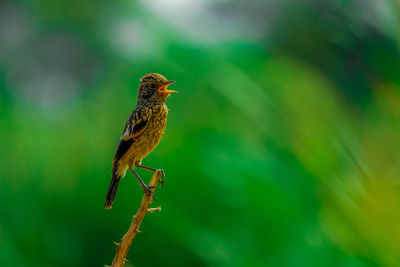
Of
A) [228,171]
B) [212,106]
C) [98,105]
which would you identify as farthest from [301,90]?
[98,105]

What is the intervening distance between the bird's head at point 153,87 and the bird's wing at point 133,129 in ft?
0.11

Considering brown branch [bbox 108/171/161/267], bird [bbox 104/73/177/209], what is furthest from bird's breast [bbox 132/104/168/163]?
brown branch [bbox 108/171/161/267]

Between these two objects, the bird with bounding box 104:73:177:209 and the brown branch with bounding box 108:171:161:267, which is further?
the bird with bounding box 104:73:177:209

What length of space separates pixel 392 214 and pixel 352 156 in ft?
0.54

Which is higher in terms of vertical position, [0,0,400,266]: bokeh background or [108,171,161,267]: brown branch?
[0,0,400,266]: bokeh background

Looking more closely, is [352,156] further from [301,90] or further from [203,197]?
[203,197]

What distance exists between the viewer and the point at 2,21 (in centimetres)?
859

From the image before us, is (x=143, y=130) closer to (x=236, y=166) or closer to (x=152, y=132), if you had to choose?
(x=152, y=132)

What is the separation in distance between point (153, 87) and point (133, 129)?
0.38ft

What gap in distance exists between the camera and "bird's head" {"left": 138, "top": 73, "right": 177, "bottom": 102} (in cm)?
103

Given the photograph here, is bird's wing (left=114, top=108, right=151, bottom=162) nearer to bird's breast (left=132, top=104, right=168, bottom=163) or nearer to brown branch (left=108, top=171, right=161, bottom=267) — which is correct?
bird's breast (left=132, top=104, right=168, bottom=163)

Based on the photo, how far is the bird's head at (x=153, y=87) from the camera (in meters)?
1.03

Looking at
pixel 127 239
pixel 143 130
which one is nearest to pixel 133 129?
pixel 143 130

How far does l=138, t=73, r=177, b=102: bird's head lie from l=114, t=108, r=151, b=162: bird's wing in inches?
1.3
